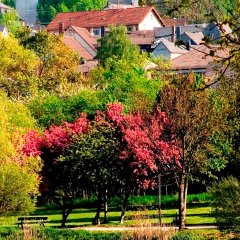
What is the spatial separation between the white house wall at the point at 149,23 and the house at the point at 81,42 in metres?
13.8

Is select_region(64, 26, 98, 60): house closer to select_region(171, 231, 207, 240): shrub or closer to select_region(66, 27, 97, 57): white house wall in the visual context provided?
select_region(66, 27, 97, 57): white house wall

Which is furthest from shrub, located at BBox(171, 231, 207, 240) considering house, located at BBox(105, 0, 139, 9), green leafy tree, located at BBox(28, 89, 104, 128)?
house, located at BBox(105, 0, 139, 9)

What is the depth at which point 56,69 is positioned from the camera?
202ft

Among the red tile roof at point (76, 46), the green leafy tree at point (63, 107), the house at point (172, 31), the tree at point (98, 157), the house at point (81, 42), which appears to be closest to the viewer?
the tree at point (98, 157)

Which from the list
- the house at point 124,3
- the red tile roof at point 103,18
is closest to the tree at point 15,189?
the red tile roof at point 103,18

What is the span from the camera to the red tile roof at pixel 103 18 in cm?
11431

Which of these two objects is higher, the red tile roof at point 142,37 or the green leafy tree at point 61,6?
the green leafy tree at point 61,6

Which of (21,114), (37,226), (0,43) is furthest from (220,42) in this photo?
(0,43)

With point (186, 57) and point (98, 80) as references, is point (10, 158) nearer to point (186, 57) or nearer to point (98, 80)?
point (98, 80)

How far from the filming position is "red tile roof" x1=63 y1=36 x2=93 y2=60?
93812 millimetres

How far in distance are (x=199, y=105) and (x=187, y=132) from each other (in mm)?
1146

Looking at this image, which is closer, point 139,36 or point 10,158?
point 10,158

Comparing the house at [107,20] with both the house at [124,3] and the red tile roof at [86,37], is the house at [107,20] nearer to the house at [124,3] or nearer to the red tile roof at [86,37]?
the red tile roof at [86,37]

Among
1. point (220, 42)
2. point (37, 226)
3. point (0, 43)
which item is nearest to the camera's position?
point (220, 42)
